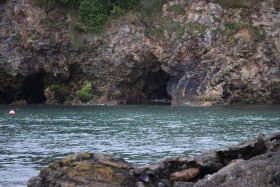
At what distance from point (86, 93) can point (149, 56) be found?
1018 cm

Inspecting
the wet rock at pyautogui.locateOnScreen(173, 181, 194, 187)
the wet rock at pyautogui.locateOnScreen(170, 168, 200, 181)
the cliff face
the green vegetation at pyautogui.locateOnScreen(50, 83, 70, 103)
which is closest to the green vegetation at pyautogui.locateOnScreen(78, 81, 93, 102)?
the cliff face

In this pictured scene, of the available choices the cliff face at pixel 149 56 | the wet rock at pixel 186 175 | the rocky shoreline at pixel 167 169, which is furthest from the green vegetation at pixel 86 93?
the wet rock at pixel 186 175

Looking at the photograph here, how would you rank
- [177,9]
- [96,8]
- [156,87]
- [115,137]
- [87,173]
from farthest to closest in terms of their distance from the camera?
[156,87] < [96,8] < [177,9] < [115,137] < [87,173]

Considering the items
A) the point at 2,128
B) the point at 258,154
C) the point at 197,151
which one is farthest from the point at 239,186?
the point at 2,128

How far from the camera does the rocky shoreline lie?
11789mm

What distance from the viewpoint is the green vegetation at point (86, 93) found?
203 feet

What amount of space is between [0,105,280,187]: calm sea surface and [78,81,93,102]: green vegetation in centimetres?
2147

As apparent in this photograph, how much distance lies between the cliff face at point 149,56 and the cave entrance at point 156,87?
0.54 feet

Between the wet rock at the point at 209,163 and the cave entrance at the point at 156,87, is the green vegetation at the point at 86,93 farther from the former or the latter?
the wet rock at the point at 209,163

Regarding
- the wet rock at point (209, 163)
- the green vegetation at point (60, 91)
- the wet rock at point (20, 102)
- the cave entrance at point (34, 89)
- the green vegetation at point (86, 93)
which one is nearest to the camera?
the wet rock at point (209, 163)

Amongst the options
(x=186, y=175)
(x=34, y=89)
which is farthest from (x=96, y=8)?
(x=186, y=175)

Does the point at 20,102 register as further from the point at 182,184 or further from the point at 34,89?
the point at 182,184

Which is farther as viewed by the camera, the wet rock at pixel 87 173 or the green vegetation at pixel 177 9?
the green vegetation at pixel 177 9

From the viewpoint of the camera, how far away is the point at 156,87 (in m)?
65.8
